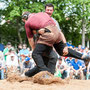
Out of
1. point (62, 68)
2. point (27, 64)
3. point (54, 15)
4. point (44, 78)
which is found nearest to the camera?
point (44, 78)

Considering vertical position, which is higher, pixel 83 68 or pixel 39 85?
pixel 39 85

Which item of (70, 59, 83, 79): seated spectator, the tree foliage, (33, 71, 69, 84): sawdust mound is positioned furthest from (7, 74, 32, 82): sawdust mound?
the tree foliage

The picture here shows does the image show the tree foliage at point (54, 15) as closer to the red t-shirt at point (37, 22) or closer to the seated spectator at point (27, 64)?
the seated spectator at point (27, 64)

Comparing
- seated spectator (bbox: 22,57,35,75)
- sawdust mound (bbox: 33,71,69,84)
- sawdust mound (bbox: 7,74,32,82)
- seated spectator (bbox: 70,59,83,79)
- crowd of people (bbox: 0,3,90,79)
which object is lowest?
seated spectator (bbox: 70,59,83,79)

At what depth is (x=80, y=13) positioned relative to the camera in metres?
21.2

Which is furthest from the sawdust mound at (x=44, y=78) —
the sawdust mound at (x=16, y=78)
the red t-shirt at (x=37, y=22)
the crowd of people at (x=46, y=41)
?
the red t-shirt at (x=37, y=22)

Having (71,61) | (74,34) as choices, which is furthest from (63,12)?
(71,61)

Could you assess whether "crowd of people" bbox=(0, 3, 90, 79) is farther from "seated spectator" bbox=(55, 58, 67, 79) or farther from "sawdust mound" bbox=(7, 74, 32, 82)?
"seated spectator" bbox=(55, 58, 67, 79)

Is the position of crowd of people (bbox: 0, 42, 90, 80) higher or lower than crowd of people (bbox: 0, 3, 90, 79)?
lower

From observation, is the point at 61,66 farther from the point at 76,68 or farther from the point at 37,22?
the point at 37,22

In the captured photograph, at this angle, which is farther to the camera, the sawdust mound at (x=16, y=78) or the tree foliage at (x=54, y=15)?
the tree foliage at (x=54, y=15)

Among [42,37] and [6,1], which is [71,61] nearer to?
[42,37]

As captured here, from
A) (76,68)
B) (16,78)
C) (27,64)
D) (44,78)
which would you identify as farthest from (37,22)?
(76,68)

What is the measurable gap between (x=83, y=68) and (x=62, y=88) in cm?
475
